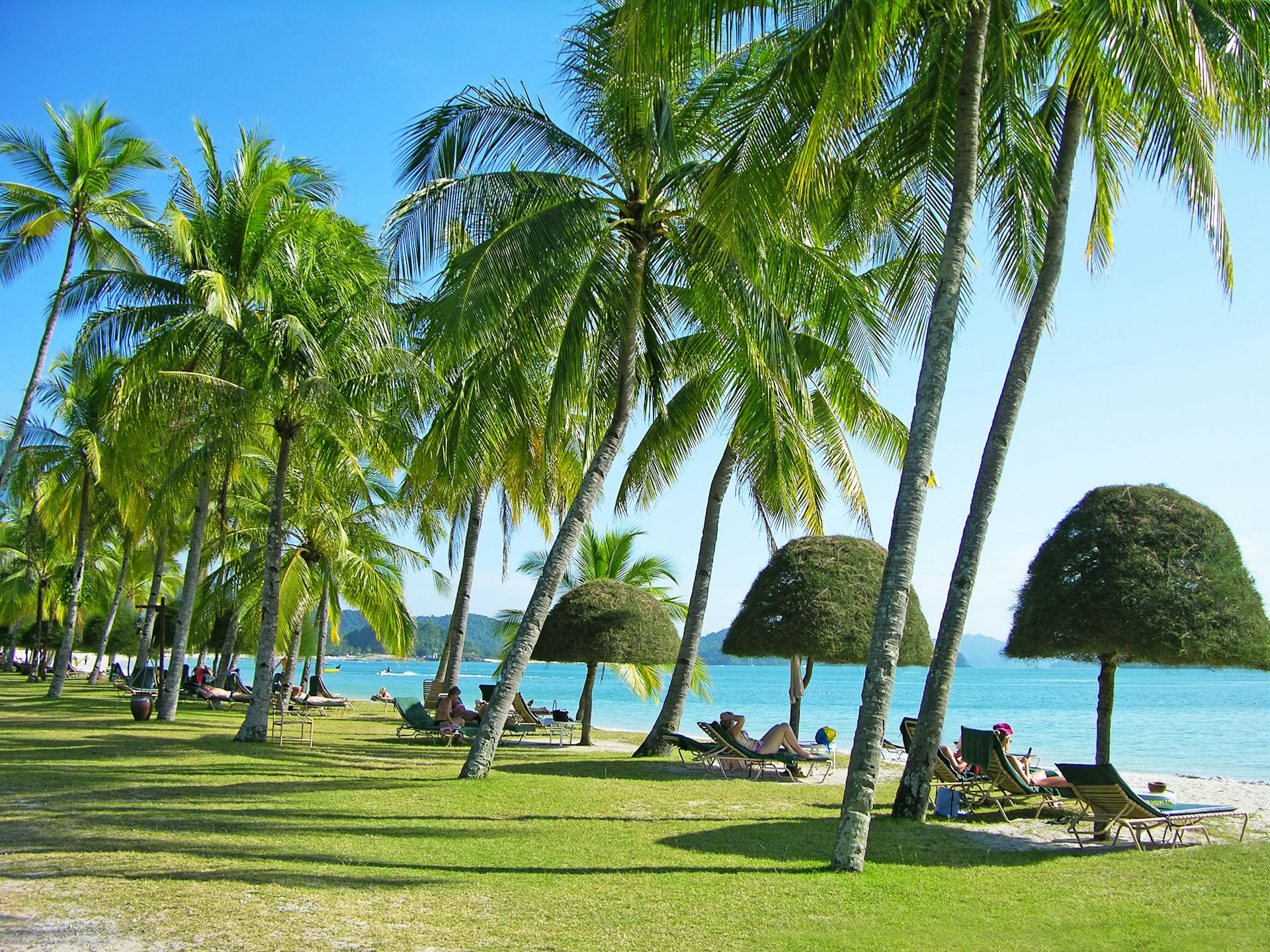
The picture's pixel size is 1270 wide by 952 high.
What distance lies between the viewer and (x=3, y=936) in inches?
186

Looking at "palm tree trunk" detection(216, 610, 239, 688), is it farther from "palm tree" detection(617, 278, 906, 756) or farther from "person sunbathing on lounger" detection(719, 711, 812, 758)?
"person sunbathing on lounger" detection(719, 711, 812, 758)

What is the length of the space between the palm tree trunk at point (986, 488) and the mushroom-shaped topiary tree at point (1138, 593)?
107cm

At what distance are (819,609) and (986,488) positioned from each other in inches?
182

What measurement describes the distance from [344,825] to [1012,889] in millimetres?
5436

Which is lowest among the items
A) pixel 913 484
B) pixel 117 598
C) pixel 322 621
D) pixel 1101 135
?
pixel 322 621

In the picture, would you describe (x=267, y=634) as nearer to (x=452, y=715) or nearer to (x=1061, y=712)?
(x=452, y=715)

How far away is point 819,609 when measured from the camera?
1393cm

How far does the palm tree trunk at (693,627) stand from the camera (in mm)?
15828

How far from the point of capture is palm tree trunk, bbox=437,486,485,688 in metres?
19.8

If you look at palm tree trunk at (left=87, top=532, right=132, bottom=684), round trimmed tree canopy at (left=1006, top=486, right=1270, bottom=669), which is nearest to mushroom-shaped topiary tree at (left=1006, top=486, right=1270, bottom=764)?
round trimmed tree canopy at (left=1006, top=486, right=1270, bottom=669)

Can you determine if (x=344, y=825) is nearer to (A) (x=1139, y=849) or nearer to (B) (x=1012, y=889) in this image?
(B) (x=1012, y=889)

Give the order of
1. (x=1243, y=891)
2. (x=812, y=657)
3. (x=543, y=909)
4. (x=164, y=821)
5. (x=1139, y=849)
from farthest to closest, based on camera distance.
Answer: (x=812, y=657) → (x=1139, y=849) → (x=164, y=821) → (x=1243, y=891) → (x=543, y=909)

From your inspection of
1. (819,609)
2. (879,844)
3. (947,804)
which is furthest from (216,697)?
(879,844)

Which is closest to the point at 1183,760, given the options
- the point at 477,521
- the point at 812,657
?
the point at 812,657
